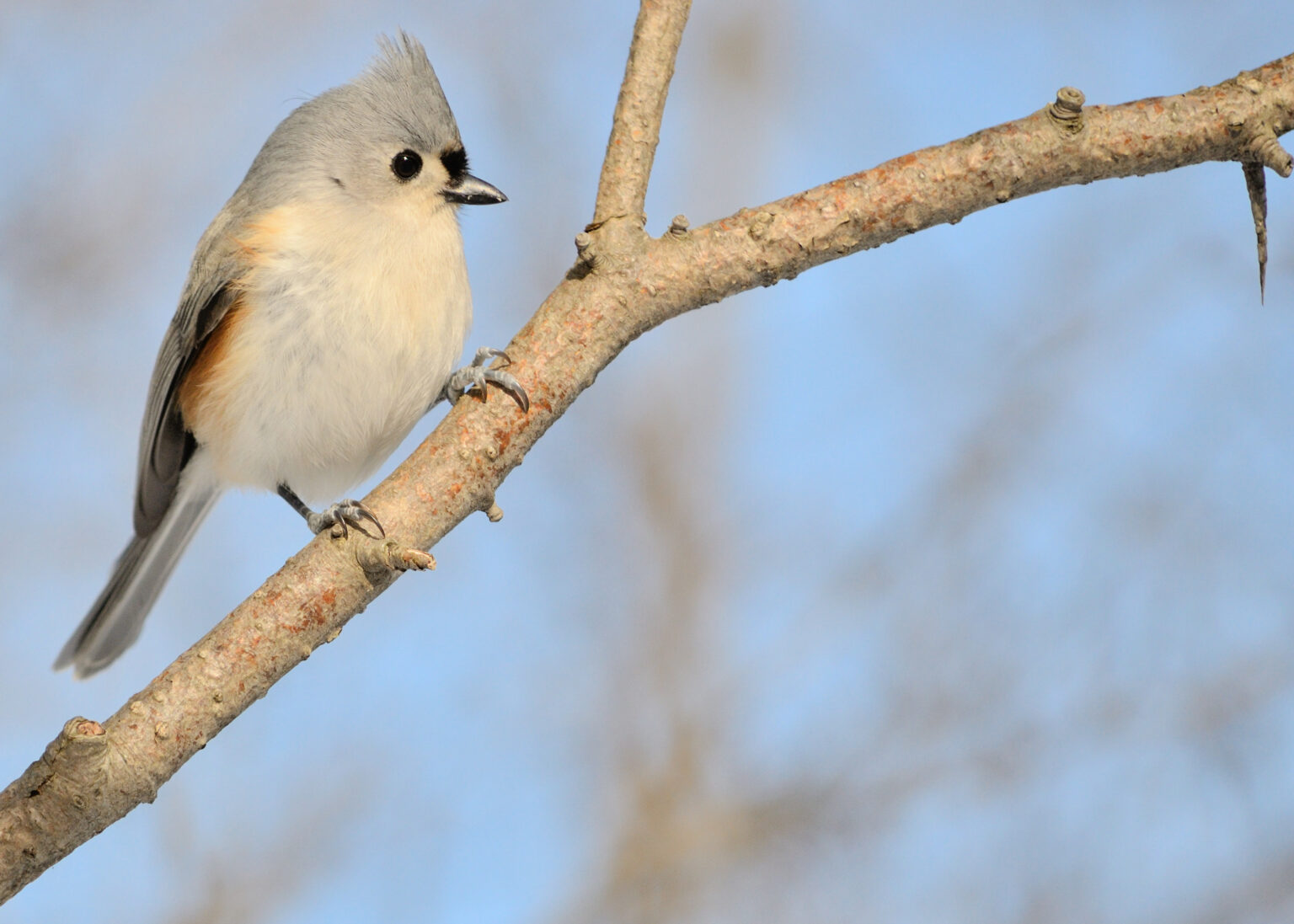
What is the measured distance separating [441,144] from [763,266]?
1114mm

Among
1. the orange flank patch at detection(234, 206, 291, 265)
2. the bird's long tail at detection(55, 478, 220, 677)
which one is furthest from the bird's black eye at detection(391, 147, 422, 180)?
the bird's long tail at detection(55, 478, 220, 677)

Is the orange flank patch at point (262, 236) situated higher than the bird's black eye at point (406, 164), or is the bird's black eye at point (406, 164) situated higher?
the bird's black eye at point (406, 164)

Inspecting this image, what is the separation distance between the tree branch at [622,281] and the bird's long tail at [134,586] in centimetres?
138

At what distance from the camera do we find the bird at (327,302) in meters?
2.30

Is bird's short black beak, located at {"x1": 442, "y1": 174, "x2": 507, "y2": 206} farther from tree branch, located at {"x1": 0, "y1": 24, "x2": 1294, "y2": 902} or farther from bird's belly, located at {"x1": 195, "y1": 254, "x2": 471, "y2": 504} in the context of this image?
tree branch, located at {"x1": 0, "y1": 24, "x2": 1294, "y2": 902}

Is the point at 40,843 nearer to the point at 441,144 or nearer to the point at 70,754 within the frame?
the point at 70,754

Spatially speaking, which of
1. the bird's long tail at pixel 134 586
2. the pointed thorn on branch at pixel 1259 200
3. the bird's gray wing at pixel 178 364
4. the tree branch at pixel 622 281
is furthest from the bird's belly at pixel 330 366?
the pointed thorn on branch at pixel 1259 200

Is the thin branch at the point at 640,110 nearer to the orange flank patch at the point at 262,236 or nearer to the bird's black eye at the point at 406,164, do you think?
the bird's black eye at the point at 406,164

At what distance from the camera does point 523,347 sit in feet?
5.58

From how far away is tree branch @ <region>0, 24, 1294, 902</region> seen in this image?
1473 millimetres

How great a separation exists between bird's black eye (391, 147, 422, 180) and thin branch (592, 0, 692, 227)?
0.77m

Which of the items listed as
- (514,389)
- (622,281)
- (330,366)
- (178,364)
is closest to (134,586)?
(178,364)

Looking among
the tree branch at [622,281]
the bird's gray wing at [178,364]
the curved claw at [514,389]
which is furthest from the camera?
the bird's gray wing at [178,364]

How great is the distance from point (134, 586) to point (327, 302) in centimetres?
105
